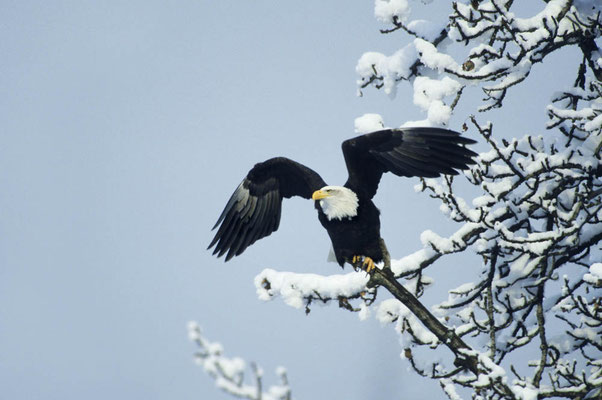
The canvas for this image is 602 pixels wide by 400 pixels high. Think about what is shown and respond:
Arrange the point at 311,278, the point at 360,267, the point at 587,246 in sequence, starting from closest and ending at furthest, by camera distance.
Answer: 1. the point at 311,278
2. the point at 587,246
3. the point at 360,267

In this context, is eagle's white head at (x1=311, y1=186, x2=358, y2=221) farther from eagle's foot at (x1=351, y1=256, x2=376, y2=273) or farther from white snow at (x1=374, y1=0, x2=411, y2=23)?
white snow at (x1=374, y1=0, x2=411, y2=23)

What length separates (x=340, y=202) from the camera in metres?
6.14

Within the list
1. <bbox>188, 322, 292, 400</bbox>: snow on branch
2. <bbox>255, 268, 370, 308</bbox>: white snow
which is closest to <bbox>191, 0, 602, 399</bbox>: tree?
<bbox>255, 268, 370, 308</bbox>: white snow

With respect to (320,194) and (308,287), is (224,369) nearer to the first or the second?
(308,287)

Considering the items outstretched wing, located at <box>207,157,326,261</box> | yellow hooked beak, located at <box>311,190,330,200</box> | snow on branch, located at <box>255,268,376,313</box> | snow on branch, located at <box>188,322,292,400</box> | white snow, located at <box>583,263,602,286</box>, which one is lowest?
snow on branch, located at <box>188,322,292,400</box>

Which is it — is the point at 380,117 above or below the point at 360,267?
above

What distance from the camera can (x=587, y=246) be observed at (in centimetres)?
520

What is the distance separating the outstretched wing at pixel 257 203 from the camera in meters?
7.12

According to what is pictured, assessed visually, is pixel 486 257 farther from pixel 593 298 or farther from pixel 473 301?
pixel 593 298

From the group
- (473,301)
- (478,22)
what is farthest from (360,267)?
(478,22)

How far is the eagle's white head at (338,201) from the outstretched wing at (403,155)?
0.67 feet

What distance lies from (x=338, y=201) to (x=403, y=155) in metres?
0.69

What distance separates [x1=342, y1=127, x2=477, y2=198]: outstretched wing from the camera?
18.0ft

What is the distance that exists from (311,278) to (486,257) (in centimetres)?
138
